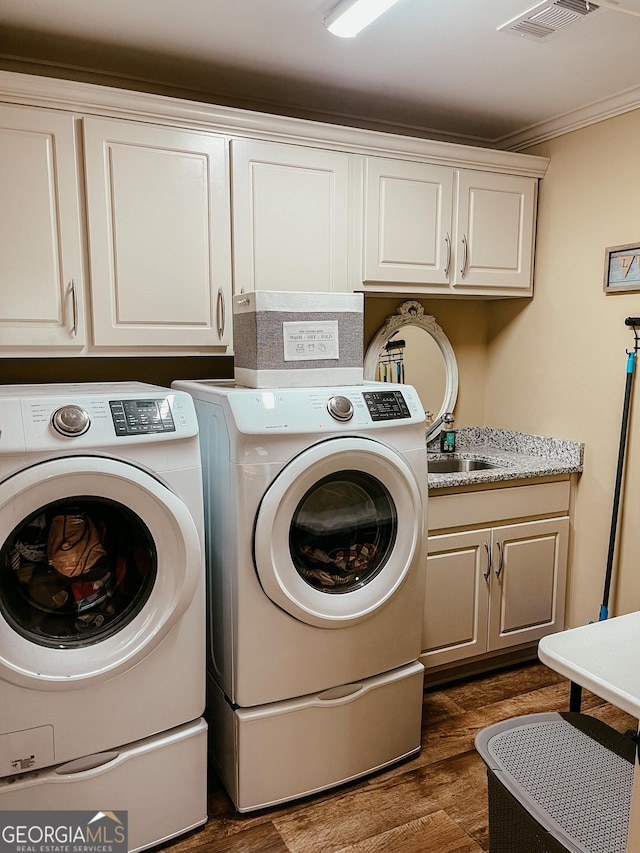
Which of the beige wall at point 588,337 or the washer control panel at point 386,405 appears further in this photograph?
the beige wall at point 588,337

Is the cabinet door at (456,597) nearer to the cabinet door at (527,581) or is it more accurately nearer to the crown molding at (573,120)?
the cabinet door at (527,581)

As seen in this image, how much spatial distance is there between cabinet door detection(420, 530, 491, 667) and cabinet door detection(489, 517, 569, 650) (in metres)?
0.06

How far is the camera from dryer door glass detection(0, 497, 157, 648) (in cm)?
175

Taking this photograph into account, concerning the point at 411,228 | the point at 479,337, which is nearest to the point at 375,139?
the point at 411,228

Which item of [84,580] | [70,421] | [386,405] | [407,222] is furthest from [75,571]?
[407,222]

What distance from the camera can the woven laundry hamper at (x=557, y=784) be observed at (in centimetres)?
131

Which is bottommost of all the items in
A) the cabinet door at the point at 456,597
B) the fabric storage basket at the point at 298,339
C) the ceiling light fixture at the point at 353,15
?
the cabinet door at the point at 456,597

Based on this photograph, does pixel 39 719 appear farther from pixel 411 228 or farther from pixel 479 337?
pixel 479 337

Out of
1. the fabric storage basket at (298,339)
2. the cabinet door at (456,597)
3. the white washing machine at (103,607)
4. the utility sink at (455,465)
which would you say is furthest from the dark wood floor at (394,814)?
the fabric storage basket at (298,339)

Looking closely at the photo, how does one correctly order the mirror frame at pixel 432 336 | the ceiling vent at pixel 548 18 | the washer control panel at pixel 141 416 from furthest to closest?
1. the mirror frame at pixel 432 336
2. the ceiling vent at pixel 548 18
3. the washer control panel at pixel 141 416

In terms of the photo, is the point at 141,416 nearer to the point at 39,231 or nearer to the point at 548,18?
the point at 39,231

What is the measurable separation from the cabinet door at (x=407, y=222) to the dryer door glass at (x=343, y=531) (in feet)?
3.24

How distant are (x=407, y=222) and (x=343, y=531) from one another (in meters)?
1.38

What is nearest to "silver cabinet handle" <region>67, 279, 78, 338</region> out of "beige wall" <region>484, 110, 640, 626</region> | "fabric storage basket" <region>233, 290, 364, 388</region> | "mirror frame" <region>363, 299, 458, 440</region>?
"fabric storage basket" <region>233, 290, 364, 388</region>
